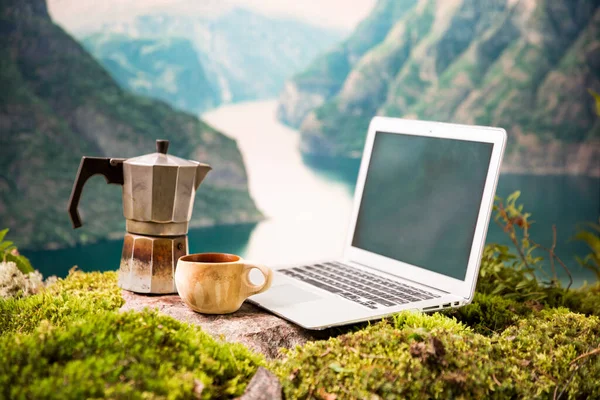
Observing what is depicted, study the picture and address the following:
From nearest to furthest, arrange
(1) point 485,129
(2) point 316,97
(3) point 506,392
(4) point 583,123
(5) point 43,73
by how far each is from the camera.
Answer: (3) point 506,392, (1) point 485,129, (5) point 43,73, (4) point 583,123, (2) point 316,97

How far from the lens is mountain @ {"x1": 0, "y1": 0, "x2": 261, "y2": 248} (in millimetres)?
3670

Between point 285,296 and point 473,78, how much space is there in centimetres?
357

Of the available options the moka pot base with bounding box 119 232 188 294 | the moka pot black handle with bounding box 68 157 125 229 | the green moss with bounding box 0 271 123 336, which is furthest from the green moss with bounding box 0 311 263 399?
the moka pot black handle with bounding box 68 157 125 229

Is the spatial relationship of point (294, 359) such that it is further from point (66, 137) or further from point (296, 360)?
point (66, 137)

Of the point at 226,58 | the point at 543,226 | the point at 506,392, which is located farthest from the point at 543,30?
the point at 506,392

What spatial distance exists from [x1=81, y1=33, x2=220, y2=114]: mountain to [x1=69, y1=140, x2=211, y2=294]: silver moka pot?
313 cm

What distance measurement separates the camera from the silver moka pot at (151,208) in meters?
1.29

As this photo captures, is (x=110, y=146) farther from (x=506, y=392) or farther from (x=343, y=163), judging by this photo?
(x=506, y=392)

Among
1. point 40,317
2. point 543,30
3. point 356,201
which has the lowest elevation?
point 40,317

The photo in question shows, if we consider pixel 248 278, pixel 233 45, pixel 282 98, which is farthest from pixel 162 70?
pixel 248 278

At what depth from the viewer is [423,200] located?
1505mm

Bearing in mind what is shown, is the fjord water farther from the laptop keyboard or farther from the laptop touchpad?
the laptop touchpad

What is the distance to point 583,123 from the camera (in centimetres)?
429

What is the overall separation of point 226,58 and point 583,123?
2.57 m
